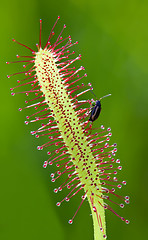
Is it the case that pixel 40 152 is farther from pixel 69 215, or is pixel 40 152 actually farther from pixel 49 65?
pixel 49 65

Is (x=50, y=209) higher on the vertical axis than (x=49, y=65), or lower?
lower

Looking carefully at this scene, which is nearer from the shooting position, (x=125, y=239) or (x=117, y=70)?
(x=125, y=239)
